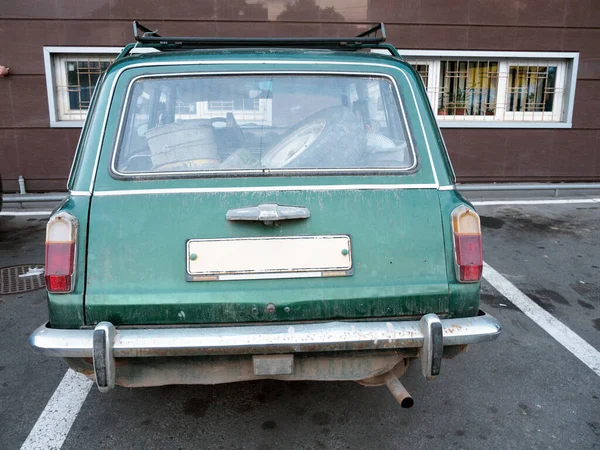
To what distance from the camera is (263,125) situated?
9.05 ft

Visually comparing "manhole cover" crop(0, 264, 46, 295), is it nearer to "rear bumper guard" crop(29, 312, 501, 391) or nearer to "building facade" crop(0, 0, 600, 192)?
"rear bumper guard" crop(29, 312, 501, 391)

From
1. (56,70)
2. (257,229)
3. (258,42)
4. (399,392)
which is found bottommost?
(399,392)

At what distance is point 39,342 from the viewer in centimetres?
228

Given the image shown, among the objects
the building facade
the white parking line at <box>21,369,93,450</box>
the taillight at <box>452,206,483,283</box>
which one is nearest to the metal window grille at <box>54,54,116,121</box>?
the building facade

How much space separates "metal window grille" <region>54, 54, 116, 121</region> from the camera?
925cm

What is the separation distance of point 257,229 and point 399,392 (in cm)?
99

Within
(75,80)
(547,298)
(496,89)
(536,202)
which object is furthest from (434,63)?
(75,80)

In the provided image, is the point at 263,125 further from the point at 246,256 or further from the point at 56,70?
the point at 56,70

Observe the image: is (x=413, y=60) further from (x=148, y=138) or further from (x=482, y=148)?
(x=148, y=138)

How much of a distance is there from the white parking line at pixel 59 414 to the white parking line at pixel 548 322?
3.23 m

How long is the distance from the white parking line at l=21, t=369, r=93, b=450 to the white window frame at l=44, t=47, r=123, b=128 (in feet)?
22.6

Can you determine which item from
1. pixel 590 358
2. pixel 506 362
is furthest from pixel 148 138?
pixel 590 358

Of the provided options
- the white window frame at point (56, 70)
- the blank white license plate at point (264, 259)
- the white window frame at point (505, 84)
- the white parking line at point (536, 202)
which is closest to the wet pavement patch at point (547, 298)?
the blank white license plate at point (264, 259)

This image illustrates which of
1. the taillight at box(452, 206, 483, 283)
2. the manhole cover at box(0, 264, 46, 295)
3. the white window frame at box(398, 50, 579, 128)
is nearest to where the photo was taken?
the taillight at box(452, 206, 483, 283)
